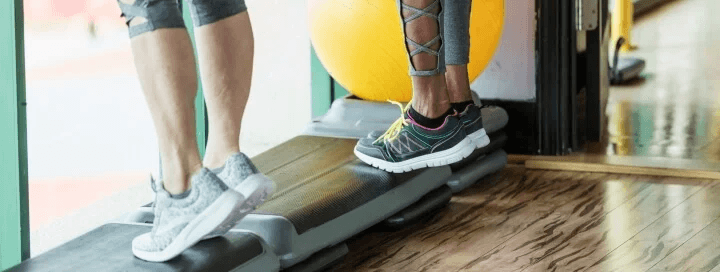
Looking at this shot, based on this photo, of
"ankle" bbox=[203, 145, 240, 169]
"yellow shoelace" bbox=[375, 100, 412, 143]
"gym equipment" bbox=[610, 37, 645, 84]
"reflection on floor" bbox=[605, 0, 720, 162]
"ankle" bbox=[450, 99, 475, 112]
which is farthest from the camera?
"gym equipment" bbox=[610, 37, 645, 84]

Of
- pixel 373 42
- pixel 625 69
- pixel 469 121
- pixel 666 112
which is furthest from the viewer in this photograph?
pixel 625 69

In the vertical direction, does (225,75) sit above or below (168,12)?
below

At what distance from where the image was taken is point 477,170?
3137mm

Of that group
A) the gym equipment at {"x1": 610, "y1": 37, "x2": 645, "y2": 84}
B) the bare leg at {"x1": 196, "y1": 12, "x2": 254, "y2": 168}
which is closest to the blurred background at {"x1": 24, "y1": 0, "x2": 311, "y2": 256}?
the bare leg at {"x1": 196, "y1": 12, "x2": 254, "y2": 168}

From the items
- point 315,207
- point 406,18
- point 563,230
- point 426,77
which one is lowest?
point 563,230

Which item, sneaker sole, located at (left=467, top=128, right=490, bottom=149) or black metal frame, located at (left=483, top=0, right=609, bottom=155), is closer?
sneaker sole, located at (left=467, top=128, right=490, bottom=149)

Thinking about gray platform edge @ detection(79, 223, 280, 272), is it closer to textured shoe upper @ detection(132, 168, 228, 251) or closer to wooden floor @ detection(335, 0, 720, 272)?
textured shoe upper @ detection(132, 168, 228, 251)

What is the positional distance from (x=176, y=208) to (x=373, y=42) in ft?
3.63

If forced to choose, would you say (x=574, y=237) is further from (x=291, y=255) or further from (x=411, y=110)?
(x=291, y=255)

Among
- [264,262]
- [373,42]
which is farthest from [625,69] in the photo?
[264,262]

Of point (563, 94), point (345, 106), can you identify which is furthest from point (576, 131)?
point (345, 106)

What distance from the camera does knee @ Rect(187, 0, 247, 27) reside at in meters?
1.98

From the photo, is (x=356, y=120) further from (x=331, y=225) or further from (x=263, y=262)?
(x=263, y=262)

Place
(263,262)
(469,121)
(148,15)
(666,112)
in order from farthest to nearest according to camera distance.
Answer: (666,112)
(469,121)
(263,262)
(148,15)
